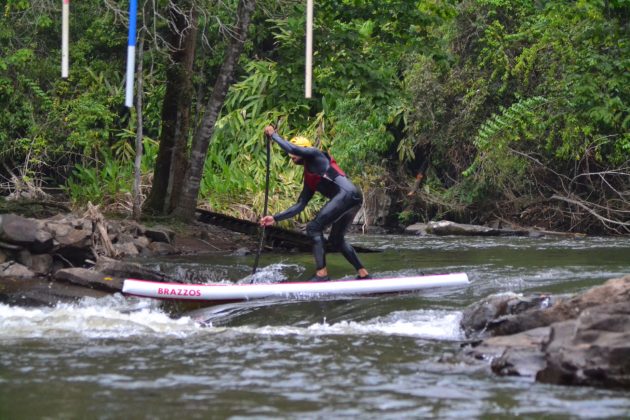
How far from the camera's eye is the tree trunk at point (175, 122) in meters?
15.9

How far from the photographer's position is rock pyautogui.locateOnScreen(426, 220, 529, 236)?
19.0 m

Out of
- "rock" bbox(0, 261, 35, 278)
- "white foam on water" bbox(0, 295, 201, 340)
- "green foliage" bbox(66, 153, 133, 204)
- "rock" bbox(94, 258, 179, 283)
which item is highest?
"green foliage" bbox(66, 153, 133, 204)

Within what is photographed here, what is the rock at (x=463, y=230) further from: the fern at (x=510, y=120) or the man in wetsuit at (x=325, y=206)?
the man in wetsuit at (x=325, y=206)

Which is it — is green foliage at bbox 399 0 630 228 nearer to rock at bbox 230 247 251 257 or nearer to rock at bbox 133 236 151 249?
rock at bbox 230 247 251 257

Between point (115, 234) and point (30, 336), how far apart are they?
5.41 metres

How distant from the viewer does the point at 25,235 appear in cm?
1204

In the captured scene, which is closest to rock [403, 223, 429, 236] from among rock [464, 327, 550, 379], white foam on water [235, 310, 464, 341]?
white foam on water [235, 310, 464, 341]

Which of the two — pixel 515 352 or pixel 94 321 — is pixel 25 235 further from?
pixel 515 352

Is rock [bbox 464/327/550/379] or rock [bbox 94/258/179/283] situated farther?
rock [bbox 94/258/179/283]

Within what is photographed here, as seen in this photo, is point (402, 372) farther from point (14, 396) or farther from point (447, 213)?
point (447, 213)

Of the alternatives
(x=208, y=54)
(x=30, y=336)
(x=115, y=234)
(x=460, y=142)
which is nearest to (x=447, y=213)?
(x=460, y=142)

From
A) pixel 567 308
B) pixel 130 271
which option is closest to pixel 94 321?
pixel 130 271

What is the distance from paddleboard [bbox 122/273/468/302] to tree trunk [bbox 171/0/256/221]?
493 cm

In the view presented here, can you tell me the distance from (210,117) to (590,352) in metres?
9.62
